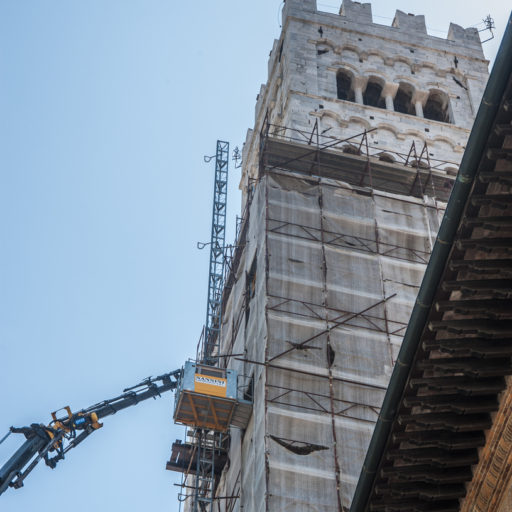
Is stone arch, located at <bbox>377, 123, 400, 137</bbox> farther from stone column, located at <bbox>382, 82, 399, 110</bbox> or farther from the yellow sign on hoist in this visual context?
the yellow sign on hoist

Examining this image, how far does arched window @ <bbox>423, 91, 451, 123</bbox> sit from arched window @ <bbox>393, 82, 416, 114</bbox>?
32.6 inches

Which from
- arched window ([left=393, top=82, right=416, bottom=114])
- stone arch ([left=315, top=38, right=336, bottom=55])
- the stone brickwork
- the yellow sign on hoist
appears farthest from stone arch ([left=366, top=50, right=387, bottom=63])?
the yellow sign on hoist

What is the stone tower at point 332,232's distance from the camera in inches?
1061

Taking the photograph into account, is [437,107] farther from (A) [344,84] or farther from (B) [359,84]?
(A) [344,84]

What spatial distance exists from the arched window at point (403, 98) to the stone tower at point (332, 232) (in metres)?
0.07

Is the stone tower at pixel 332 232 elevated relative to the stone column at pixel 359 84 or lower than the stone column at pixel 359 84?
lower

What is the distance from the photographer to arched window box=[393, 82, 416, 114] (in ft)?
150

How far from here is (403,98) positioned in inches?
1817

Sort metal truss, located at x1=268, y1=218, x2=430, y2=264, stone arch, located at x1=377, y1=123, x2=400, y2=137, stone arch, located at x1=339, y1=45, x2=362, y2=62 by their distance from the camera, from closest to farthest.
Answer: metal truss, located at x1=268, y1=218, x2=430, y2=264 < stone arch, located at x1=377, y1=123, x2=400, y2=137 < stone arch, located at x1=339, y1=45, x2=362, y2=62

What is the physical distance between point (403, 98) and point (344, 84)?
114 inches

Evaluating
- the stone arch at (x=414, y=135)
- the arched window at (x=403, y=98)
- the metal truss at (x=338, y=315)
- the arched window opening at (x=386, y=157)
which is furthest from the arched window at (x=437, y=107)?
the metal truss at (x=338, y=315)

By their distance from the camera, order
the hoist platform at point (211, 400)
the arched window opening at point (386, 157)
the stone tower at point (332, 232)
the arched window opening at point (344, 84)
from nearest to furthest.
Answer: the stone tower at point (332, 232), the hoist platform at point (211, 400), the arched window opening at point (386, 157), the arched window opening at point (344, 84)

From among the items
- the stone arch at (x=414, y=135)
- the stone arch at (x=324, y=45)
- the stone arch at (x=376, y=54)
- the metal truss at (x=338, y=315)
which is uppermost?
the stone arch at (x=376, y=54)

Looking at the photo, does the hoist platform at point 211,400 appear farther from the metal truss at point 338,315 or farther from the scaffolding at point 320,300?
the metal truss at point 338,315
